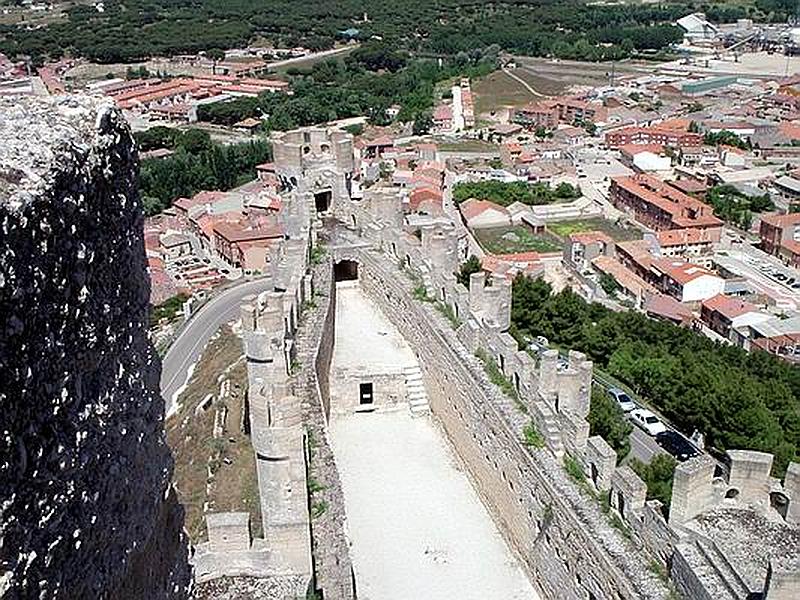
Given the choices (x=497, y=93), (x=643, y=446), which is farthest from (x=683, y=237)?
(x=497, y=93)

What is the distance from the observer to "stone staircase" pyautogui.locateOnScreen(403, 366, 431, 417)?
15.6m

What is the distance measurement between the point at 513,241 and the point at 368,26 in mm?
82901

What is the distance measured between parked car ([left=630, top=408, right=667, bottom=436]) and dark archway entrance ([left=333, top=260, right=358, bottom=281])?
375 inches

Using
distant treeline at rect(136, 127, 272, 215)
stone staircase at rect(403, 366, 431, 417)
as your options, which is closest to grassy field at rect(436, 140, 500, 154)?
distant treeline at rect(136, 127, 272, 215)

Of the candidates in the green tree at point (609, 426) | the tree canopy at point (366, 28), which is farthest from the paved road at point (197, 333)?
the tree canopy at point (366, 28)

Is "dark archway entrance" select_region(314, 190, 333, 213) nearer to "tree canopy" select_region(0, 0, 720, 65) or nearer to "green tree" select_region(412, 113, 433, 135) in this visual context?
"green tree" select_region(412, 113, 433, 135)

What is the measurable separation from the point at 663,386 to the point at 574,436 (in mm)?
14760

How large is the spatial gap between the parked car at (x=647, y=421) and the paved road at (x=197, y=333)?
12.2 meters

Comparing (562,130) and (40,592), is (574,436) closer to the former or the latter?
(40,592)

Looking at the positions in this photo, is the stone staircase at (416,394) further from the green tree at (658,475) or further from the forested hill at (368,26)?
the forested hill at (368,26)

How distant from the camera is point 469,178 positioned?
63.4m

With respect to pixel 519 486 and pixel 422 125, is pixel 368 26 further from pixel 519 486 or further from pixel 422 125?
pixel 519 486

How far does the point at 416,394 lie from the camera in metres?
15.7

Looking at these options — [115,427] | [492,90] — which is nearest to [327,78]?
[492,90]
